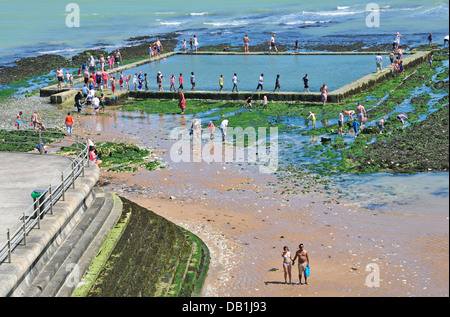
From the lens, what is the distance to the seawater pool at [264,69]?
4791 cm

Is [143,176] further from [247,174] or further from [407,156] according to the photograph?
[407,156]

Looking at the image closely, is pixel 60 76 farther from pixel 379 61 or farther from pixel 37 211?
pixel 37 211

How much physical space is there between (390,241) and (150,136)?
1771 centimetres

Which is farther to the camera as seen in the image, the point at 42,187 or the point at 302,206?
the point at 302,206

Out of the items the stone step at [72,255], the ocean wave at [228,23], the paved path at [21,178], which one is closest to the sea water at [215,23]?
the ocean wave at [228,23]

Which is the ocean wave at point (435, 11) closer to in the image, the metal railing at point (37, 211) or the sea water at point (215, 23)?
the sea water at point (215, 23)

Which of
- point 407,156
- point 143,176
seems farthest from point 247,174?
point 407,156

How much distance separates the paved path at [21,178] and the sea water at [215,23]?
50.2m

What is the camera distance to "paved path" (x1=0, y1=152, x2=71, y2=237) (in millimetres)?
20656

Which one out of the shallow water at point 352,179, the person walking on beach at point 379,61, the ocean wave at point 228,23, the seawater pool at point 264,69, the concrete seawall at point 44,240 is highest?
the ocean wave at point 228,23

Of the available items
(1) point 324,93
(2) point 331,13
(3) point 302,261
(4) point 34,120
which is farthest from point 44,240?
(2) point 331,13

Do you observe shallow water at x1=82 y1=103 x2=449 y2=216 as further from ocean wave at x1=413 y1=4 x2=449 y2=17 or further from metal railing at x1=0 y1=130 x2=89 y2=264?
ocean wave at x1=413 y1=4 x2=449 y2=17

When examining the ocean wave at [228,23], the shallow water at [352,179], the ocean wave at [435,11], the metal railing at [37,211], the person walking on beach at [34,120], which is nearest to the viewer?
the metal railing at [37,211]
